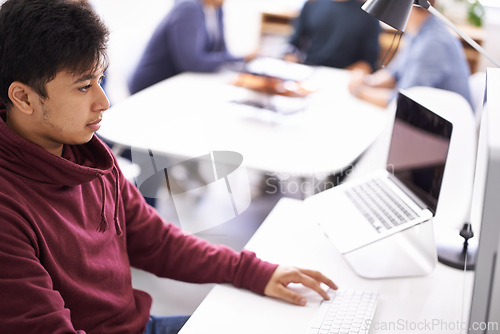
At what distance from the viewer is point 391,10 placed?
39.7 inches

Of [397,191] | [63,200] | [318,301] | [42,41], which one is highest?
[42,41]

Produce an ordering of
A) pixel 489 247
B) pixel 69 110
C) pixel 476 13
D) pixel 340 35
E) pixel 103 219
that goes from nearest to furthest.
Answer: pixel 489 247, pixel 69 110, pixel 103 219, pixel 340 35, pixel 476 13

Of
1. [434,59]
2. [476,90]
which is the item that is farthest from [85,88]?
[476,90]

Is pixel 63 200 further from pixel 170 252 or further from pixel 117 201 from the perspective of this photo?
pixel 170 252

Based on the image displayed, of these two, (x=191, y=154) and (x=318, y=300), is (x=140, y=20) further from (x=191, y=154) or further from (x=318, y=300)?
(x=318, y=300)

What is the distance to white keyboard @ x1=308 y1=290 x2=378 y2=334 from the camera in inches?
35.4

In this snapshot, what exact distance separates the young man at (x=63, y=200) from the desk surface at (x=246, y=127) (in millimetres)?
626

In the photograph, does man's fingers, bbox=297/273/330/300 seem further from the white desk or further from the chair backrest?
the chair backrest

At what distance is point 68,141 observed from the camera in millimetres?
875

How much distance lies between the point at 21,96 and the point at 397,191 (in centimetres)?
80

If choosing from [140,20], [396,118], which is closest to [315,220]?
[396,118]

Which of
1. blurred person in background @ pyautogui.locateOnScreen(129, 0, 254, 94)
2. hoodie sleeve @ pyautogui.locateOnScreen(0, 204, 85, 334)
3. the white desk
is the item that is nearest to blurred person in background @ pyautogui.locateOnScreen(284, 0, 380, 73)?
blurred person in background @ pyautogui.locateOnScreen(129, 0, 254, 94)

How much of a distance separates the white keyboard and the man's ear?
58 centimetres

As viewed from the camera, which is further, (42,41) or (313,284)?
(313,284)
